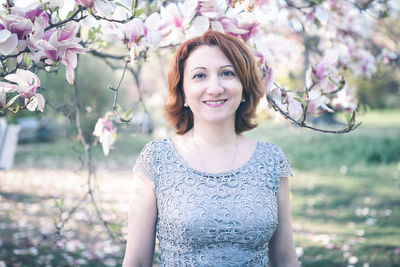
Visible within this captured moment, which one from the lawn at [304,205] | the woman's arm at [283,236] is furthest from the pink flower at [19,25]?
the woman's arm at [283,236]

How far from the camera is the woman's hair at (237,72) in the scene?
4.97ft

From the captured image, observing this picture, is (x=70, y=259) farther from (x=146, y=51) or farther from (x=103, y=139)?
(x=146, y=51)

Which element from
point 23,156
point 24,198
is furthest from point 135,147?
point 24,198

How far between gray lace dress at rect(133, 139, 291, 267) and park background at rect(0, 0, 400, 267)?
0.27 metres

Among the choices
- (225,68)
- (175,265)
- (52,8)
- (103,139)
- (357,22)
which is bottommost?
(175,265)

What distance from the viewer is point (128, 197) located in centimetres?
561

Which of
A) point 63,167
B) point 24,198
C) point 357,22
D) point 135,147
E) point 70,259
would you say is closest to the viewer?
point 357,22

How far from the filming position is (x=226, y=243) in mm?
1458

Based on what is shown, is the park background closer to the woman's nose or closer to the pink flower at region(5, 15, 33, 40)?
the woman's nose

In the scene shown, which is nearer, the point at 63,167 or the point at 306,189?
the point at 306,189

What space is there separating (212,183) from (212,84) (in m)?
0.38

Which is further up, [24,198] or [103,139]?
[103,139]

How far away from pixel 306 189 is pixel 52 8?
4.89 meters

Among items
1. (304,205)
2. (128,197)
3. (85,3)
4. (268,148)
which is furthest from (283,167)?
(128,197)
